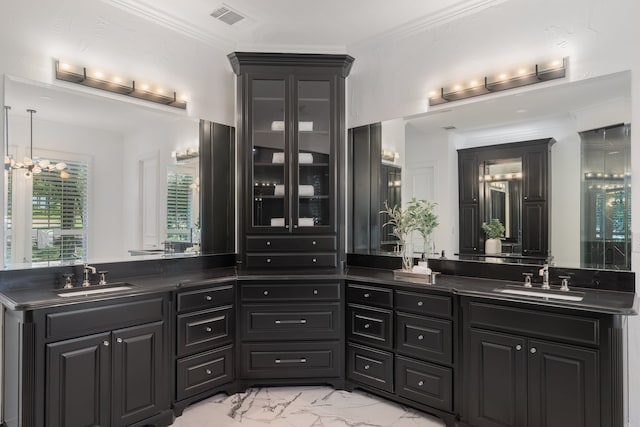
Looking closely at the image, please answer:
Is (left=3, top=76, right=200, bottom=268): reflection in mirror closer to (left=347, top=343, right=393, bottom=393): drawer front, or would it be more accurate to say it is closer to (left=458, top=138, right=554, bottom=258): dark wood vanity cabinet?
(left=347, top=343, right=393, bottom=393): drawer front

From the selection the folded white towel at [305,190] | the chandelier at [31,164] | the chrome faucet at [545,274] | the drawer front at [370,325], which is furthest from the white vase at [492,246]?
the chandelier at [31,164]

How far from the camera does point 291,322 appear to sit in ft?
10.2

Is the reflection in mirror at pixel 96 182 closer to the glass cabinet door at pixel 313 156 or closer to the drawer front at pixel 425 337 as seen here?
the glass cabinet door at pixel 313 156

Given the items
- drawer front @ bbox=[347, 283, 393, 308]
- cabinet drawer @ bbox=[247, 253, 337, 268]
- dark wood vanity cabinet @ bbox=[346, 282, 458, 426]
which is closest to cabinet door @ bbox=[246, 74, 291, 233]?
cabinet drawer @ bbox=[247, 253, 337, 268]

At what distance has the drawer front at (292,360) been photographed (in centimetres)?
309

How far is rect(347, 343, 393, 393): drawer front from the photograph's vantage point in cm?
289

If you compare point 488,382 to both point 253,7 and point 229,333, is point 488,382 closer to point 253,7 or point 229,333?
point 229,333

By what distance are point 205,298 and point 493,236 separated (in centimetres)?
217

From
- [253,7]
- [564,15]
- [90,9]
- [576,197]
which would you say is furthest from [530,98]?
[90,9]

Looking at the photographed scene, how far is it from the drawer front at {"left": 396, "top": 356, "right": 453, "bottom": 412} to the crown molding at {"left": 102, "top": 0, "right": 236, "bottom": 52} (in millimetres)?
3030

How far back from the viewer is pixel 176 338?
8.87 ft

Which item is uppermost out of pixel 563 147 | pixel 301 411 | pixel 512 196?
pixel 563 147

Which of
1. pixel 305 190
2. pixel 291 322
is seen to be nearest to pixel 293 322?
pixel 291 322

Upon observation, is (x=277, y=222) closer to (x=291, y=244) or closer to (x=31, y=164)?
(x=291, y=244)
